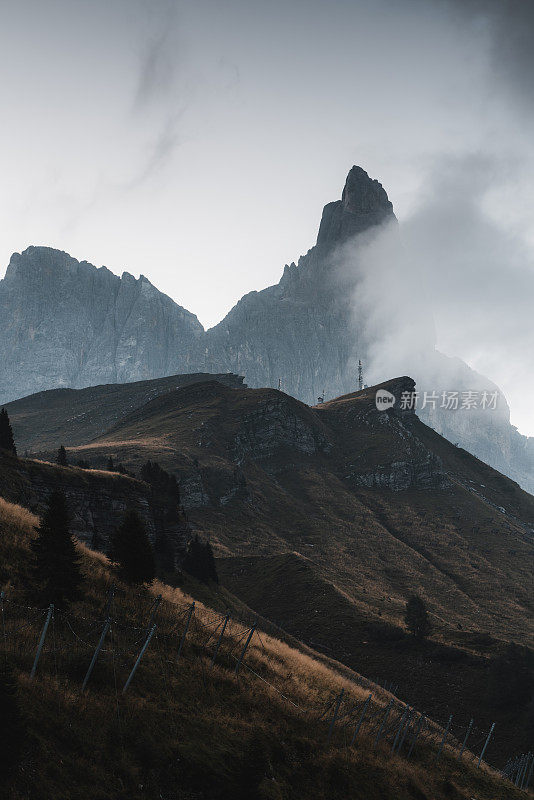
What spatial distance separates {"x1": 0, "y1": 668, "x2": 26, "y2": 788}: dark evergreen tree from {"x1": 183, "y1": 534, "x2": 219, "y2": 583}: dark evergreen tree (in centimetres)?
5863

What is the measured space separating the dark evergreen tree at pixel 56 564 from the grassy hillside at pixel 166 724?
823 millimetres

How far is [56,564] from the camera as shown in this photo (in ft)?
→ 75.1

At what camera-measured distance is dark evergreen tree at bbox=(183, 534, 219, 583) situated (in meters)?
70.8

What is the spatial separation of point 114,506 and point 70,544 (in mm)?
39807

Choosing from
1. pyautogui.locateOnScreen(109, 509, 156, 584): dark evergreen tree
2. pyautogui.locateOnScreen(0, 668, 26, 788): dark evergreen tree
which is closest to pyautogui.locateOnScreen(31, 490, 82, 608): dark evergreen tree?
pyautogui.locateOnScreen(109, 509, 156, 584): dark evergreen tree

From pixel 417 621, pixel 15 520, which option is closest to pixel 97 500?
pixel 15 520

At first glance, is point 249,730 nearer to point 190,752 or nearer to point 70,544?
point 190,752

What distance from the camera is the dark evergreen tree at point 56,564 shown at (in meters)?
22.5

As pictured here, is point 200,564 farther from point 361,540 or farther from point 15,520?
point 361,540

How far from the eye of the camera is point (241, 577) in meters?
101

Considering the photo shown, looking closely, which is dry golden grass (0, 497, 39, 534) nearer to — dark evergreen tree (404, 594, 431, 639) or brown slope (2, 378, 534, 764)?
brown slope (2, 378, 534, 764)

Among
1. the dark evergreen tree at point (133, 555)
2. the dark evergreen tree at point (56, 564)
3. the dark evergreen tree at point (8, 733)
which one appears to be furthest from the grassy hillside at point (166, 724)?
the dark evergreen tree at point (133, 555)

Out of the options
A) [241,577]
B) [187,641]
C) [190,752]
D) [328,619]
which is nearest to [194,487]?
[241,577]

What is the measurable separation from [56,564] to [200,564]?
2019 inches
